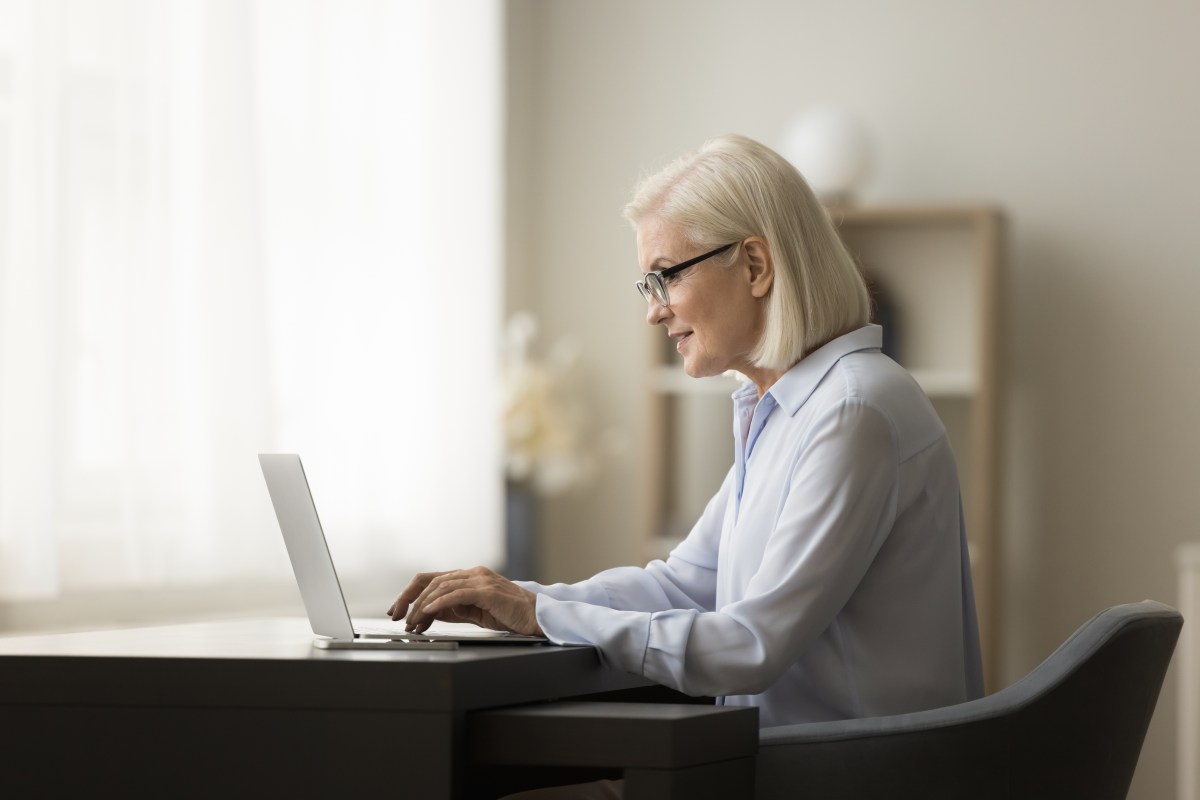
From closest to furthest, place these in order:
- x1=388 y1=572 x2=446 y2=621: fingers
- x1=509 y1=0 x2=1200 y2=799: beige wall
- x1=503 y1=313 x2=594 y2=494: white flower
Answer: x1=388 y1=572 x2=446 y2=621: fingers, x1=509 y1=0 x2=1200 y2=799: beige wall, x1=503 y1=313 x2=594 y2=494: white flower

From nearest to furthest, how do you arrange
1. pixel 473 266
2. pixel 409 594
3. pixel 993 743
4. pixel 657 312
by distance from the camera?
1. pixel 993 743
2. pixel 409 594
3. pixel 657 312
4. pixel 473 266

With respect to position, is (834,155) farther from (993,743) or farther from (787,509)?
(993,743)

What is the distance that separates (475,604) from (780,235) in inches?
24.3

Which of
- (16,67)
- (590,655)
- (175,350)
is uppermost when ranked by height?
(16,67)

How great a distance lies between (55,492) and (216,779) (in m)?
1.77

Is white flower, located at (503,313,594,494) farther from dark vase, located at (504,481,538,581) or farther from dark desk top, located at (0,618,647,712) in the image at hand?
dark desk top, located at (0,618,647,712)

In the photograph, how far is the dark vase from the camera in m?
4.44

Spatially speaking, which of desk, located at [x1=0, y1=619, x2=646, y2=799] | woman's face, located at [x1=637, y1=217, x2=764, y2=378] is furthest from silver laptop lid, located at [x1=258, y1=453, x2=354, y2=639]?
woman's face, located at [x1=637, y1=217, x2=764, y2=378]

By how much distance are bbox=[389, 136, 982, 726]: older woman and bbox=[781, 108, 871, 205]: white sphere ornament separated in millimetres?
2127

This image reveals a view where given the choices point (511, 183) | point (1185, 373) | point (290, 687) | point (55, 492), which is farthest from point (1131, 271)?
point (290, 687)

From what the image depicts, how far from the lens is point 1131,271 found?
401 centimetres

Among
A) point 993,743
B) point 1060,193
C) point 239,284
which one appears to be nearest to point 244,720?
point 993,743

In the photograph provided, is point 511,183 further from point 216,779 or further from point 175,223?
point 216,779

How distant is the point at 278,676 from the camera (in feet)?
4.53
